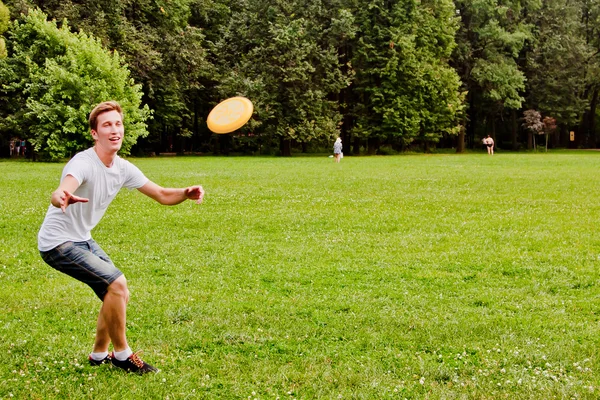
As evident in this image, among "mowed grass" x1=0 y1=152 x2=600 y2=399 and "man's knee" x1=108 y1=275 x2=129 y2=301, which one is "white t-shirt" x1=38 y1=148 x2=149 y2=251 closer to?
"man's knee" x1=108 y1=275 x2=129 y2=301

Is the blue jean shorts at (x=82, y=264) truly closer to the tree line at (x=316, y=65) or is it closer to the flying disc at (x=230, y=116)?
the flying disc at (x=230, y=116)

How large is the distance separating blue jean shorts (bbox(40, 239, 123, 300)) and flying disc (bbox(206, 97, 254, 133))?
21.6 ft

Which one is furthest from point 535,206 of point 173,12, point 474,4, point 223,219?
point 474,4

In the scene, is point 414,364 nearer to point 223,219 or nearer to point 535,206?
point 223,219

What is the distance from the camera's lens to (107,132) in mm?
5477

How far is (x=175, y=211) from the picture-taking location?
16781mm

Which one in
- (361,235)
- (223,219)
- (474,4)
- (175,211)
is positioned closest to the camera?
(361,235)

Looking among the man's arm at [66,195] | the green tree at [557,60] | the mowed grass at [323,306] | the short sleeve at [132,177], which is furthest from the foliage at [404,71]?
the man's arm at [66,195]

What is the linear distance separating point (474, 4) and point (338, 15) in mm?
15137

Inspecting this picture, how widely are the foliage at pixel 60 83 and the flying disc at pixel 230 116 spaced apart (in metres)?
29.4

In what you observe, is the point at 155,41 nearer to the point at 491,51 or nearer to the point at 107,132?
the point at 491,51

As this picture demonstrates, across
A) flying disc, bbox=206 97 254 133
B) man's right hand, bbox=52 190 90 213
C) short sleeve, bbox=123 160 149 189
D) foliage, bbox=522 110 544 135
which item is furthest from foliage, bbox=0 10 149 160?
foliage, bbox=522 110 544 135

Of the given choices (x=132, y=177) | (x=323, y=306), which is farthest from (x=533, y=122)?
(x=132, y=177)

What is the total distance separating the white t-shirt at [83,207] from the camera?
17.6 ft
